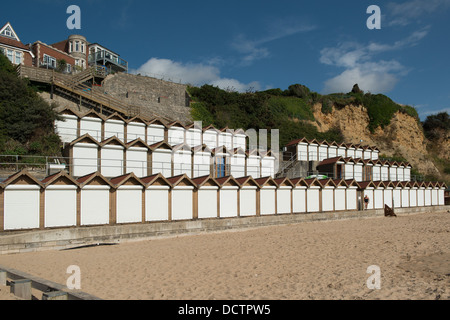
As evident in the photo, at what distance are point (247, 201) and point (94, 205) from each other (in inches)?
377

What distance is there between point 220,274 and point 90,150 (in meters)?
14.8

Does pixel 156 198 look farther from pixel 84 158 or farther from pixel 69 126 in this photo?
pixel 69 126

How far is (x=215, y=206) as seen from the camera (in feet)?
72.5

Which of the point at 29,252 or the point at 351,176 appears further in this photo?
the point at 351,176

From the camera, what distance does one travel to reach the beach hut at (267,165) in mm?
32031

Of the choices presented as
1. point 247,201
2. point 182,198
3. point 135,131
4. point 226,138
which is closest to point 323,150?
point 226,138

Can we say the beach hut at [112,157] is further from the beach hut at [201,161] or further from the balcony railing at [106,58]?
the balcony railing at [106,58]

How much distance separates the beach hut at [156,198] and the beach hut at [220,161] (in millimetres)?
8418

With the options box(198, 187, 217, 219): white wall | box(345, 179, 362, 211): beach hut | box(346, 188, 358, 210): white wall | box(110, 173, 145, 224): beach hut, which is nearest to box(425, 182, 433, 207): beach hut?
box(345, 179, 362, 211): beach hut

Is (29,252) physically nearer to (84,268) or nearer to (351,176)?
(84,268)

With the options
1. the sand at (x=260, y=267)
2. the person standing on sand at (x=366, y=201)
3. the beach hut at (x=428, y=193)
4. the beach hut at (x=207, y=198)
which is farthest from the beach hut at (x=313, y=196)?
the beach hut at (x=428, y=193)

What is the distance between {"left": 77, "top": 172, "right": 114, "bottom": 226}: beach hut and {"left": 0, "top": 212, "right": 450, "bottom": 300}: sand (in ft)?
5.67
